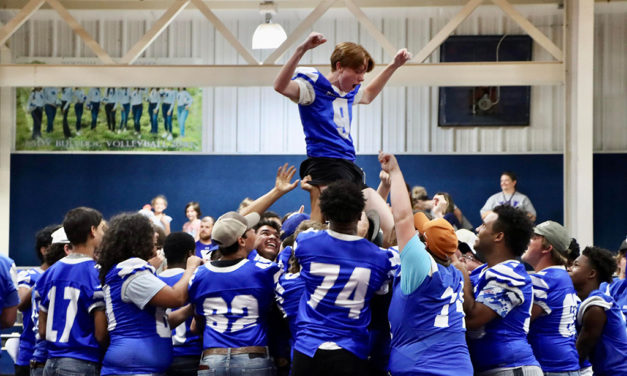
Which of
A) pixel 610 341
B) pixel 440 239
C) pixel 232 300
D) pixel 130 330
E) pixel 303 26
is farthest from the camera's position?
pixel 303 26

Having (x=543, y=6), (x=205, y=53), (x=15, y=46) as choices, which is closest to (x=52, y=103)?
(x=15, y=46)

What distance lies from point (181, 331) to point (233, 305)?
0.75 m

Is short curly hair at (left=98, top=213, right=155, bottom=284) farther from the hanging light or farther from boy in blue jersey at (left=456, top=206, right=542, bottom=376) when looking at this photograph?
the hanging light

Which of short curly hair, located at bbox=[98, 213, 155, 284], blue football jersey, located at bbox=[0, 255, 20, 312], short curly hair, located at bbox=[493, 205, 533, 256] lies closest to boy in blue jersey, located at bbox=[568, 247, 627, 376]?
short curly hair, located at bbox=[493, 205, 533, 256]

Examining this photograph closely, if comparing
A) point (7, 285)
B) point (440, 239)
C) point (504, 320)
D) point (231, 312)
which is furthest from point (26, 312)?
point (504, 320)

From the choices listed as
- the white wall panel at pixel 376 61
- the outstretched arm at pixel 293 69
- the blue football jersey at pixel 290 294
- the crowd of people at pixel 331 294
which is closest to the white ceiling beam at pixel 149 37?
the white wall panel at pixel 376 61

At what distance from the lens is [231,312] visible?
4594mm

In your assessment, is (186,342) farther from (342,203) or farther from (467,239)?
(467,239)

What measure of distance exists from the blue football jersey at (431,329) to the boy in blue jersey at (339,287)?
Answer: 25 centimetres

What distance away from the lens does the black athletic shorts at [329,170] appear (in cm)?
542

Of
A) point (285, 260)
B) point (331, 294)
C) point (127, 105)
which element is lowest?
point (331, 294)

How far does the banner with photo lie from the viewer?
48.7 feet

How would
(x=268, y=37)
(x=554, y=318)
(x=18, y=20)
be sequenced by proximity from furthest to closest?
(x=268, y=37) < (x=18, y=20) < (x=554, y=318)

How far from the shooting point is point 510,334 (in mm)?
4305
